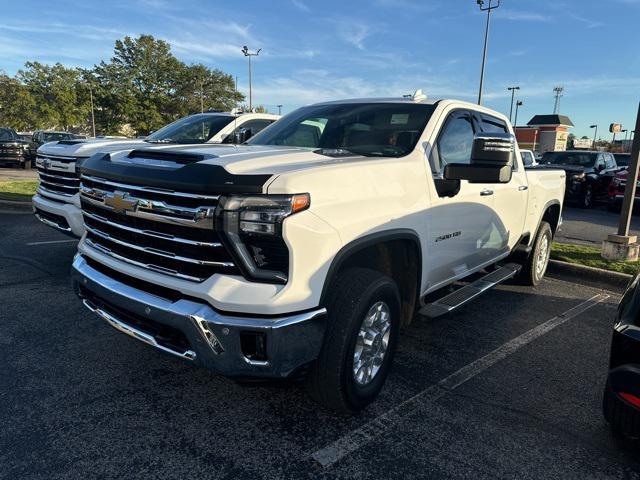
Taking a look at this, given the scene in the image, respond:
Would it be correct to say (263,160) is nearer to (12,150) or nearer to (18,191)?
(18,191)

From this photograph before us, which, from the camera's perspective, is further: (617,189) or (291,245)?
(617,189)

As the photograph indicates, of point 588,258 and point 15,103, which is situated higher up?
point 15,103

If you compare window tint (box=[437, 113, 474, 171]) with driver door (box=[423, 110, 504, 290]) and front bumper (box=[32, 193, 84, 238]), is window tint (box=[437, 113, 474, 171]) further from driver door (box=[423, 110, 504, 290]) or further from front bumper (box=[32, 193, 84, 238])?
front bumper (box=[32, 193, 84, 238])

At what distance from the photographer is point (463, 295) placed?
3.92 m

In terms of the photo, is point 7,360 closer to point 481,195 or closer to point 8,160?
point 481,195

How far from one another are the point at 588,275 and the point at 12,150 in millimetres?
21901

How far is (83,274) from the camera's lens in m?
3.01

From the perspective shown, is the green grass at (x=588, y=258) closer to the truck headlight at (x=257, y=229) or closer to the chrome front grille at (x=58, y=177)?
the truck headlight at (x=257, y=229)

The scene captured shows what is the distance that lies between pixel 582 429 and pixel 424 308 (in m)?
1.22

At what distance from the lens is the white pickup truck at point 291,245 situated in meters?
2.28

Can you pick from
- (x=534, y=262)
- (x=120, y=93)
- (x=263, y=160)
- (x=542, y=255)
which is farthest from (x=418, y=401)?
(x=120, y=93)

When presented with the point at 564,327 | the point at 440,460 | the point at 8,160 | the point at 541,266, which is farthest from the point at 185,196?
the point at 8,160

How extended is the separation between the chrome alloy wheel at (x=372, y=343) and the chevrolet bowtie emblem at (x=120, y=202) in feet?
4.75

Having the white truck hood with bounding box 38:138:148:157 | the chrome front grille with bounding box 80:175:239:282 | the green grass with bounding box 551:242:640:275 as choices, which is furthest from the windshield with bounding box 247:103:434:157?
the green grass with bounding box 551:242:640:275
